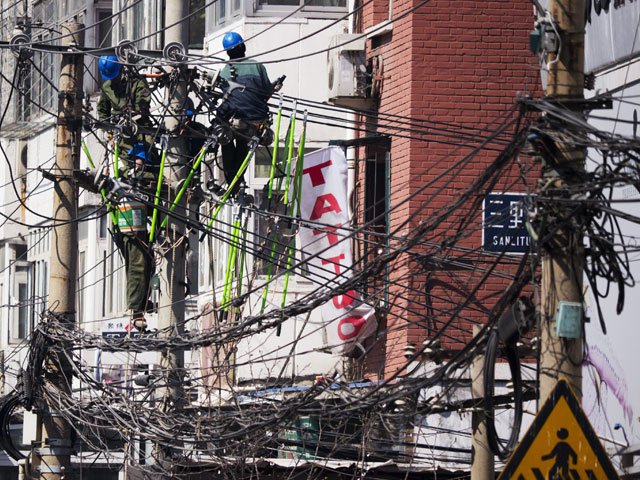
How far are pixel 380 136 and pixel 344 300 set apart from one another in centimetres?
262

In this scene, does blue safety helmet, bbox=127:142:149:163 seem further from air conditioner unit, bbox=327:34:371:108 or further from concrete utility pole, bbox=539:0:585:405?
concrete utility pole, bbox=539:0:585:405

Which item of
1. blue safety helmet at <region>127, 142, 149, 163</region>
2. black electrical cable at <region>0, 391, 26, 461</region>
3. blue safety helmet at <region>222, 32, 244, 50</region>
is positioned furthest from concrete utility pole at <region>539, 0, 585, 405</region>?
blue safety helmet at <region>222, 32, 244, 50</region>

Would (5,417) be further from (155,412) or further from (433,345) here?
(433,345)

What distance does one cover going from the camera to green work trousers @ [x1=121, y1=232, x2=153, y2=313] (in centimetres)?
2147

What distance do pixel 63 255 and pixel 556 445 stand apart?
36.6 ft

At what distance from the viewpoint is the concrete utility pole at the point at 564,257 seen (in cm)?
1099

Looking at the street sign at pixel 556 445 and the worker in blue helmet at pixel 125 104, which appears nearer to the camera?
the street sign at pixel 556 445

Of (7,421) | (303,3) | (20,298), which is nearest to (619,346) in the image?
(7,421)

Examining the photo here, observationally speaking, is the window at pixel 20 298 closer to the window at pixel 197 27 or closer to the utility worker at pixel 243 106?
the window at pixel 197 27

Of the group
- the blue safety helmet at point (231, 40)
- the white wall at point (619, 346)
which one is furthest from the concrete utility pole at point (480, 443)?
the blue safety helmet at point (231, 40)

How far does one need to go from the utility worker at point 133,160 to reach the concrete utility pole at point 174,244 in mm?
362

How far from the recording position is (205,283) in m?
29.5

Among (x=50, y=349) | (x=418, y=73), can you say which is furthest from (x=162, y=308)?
(x=418, y=73)

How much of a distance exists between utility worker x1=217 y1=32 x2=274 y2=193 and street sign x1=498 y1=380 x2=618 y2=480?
941 cm
